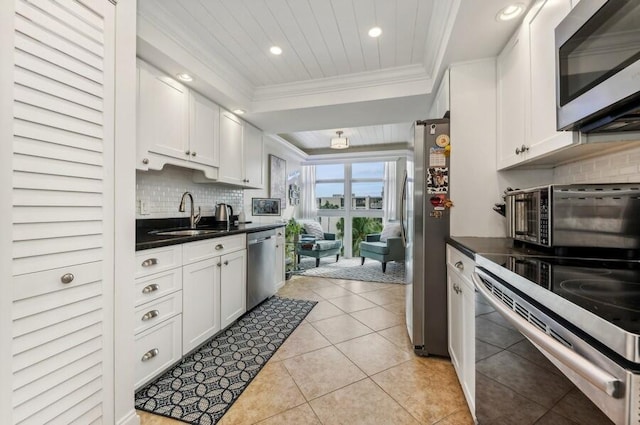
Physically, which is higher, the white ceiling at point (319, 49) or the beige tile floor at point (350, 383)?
the white ceiling at point (319, 49)

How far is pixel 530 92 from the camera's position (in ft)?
4.98

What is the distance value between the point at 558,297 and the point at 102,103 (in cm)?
173

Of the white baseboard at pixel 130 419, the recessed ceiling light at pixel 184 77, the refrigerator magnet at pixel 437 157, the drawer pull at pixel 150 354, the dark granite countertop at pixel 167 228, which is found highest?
the recessed ceiling light at pixel 184 77

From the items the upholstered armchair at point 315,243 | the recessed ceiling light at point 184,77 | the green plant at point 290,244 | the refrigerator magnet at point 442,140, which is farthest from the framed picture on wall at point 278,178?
the refrigerator magnet at point 442,140

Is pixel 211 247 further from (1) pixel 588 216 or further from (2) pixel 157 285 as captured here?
(1) pixel 588 216

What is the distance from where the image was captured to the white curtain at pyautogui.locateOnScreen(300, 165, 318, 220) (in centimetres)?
630

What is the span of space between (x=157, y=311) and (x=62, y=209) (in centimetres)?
90

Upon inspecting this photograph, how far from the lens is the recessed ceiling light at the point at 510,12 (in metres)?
1.49

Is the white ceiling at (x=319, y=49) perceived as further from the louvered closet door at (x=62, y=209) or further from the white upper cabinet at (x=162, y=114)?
the louvered closet door at (x=62, y=209)

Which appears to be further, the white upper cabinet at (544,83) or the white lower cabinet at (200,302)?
the white lower cabinet at (200,302)

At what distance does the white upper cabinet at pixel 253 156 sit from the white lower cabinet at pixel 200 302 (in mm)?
1446

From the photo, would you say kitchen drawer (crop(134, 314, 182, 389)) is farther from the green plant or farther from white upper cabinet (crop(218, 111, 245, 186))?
the green plant

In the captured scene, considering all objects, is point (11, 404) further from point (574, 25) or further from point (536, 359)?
point (574, 25)

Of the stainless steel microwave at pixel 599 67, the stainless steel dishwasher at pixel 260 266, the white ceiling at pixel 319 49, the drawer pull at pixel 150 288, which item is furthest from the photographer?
the stainless steel dishwasher at pixel 260 266
